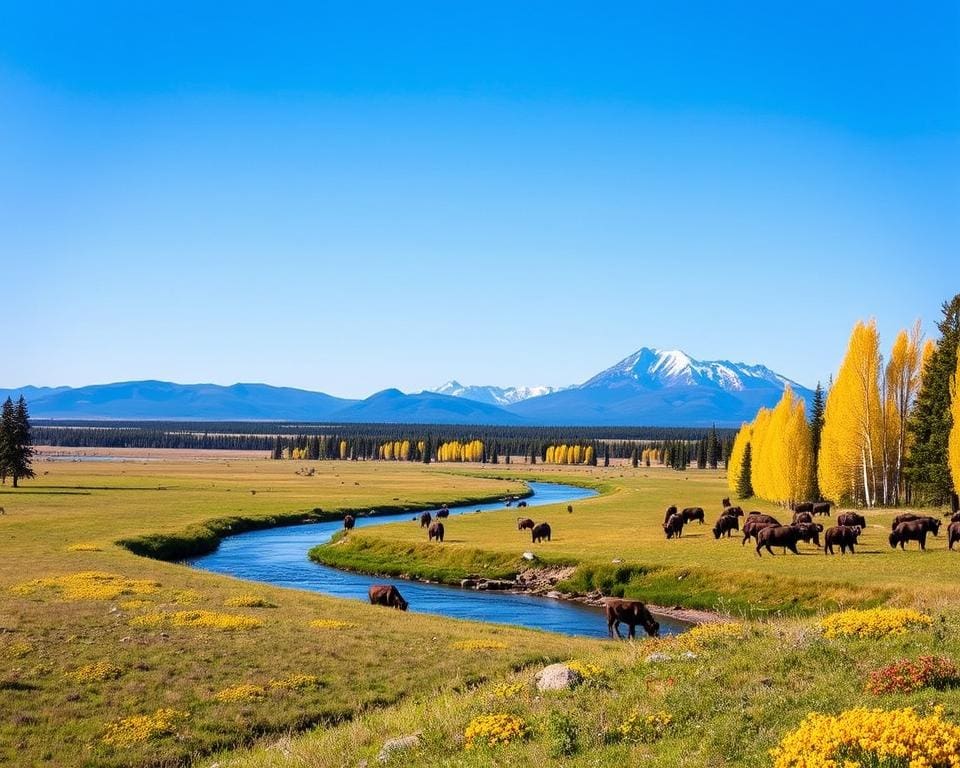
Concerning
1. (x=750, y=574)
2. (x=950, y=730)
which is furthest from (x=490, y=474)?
(x=950, y=730)

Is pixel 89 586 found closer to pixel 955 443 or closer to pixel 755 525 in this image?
pixel 755 525

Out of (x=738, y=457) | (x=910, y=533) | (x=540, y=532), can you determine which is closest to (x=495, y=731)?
(x=910, y=533)

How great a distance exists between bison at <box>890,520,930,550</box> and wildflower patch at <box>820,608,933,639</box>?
98.7 feet

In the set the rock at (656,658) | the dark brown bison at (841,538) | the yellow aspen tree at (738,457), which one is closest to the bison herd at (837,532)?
the dark brown bison at (841,538)

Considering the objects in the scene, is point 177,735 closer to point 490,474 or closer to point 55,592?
point 55,592

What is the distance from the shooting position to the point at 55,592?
3303cm

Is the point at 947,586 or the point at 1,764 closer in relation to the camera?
the point at 1,764

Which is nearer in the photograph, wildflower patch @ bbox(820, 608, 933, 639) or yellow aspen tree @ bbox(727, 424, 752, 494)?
wildflower patch @ bbox(820, 608, 933, 639)

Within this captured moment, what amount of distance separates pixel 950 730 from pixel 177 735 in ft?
51.8

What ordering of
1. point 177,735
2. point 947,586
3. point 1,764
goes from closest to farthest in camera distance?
1. point 1,764
2. point 177,735
3. point 947,586

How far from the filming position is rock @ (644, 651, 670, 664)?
16311 mm

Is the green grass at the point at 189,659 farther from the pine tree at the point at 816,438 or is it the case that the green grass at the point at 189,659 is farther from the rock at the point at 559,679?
the pine tree at the point at 816,438

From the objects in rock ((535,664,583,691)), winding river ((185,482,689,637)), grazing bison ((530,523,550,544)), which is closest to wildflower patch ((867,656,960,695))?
rock ((535,664,583,691))

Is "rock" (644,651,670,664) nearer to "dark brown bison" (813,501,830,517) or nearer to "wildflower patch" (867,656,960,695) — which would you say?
"wildflower patch" (867,656,960,695)
